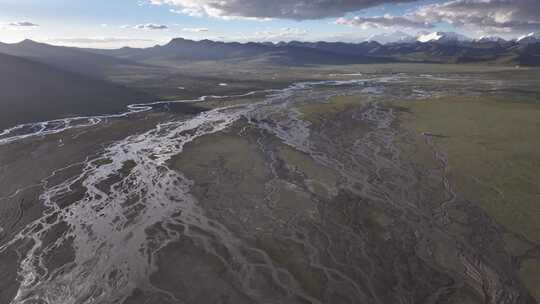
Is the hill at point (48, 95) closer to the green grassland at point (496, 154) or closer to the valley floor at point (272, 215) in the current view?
the valley floor at point (272, 215)

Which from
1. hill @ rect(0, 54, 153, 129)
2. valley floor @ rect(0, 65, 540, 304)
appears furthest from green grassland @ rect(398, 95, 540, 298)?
hill @ rect(0, 54, 153, 129)

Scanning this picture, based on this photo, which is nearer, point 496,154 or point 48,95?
point 496,154

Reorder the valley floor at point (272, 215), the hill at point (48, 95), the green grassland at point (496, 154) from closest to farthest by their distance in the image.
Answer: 1. the valley floor at point (272, 215)
2. the green grassland at point (496, 154)
3. the hill at point (48, 95)

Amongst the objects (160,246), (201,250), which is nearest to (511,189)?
(201,250)

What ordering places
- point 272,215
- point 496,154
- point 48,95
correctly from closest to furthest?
1. point 272,215
2. point 496,154
3. point 48,95

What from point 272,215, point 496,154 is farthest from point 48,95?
point 496,154

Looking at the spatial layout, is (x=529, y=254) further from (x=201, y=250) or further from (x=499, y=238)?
(x=201, y=250)

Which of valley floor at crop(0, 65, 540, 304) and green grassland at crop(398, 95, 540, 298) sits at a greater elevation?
green grassland at crop(398, 95, 540, 298)

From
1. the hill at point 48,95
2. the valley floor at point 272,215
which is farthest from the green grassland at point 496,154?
the hill at point 48,95

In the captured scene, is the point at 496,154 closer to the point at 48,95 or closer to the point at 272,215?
the point at 272,215

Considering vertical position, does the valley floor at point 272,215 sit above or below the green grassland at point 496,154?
below

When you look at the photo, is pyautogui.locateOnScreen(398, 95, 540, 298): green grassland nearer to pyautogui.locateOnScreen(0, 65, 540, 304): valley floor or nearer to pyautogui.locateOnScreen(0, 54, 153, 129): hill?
pyautogui.locateOnScreen(0, 65, 540, 304): valley floor
